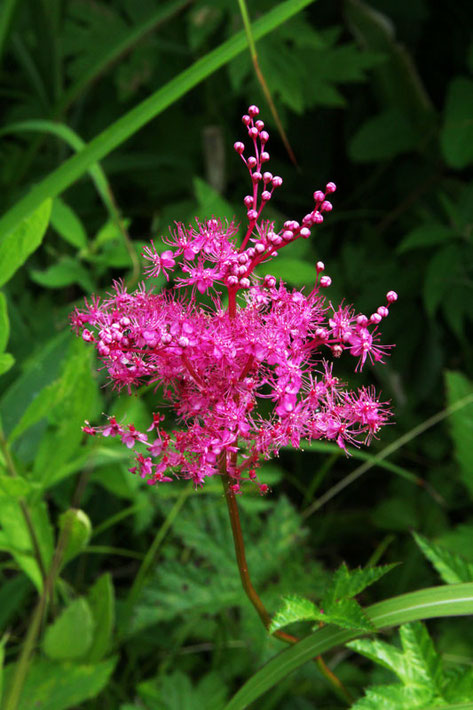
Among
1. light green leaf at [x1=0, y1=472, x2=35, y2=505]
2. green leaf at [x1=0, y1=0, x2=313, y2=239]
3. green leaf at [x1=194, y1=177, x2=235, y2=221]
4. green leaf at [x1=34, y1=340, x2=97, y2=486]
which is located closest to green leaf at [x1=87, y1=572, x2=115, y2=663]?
green leaf at [x1=34, y1=340, x2=97, y2=486]

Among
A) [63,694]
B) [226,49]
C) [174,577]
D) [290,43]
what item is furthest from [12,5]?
[63,694]

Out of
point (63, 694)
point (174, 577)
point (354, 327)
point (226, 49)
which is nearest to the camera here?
point (354, 327)

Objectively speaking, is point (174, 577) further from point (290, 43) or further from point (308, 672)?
point (290, 43)

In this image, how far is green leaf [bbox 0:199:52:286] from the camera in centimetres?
99

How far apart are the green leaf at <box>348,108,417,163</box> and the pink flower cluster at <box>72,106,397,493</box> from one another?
1.51 meters

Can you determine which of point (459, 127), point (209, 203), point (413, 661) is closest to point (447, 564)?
point (413, 661)

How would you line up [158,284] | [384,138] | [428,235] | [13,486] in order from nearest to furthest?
[13,486]
[158,284]
[428,235]
[384,138]

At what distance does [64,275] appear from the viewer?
1701 mm

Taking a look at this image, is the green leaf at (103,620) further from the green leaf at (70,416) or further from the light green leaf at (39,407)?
the light green leaf at (39,407)

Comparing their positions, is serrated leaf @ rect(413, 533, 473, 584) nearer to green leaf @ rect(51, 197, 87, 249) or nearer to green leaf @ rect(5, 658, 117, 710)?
green leaf @ rect(5, 658, 117, 710)

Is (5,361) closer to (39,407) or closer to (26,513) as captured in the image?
(39,407)

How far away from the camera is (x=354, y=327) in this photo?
30.6 inches

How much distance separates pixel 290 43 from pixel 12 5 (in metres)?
1.09

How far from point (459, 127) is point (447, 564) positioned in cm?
140
